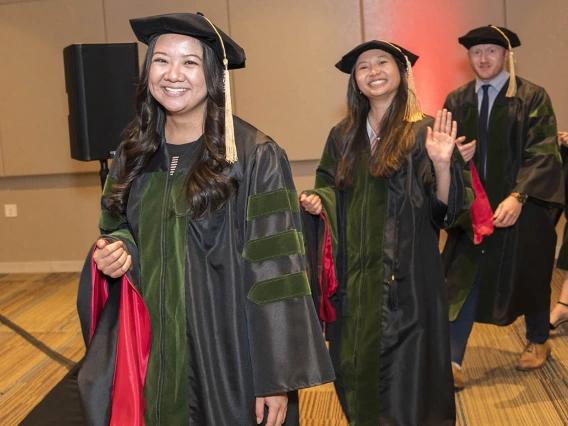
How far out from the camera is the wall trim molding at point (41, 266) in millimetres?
7285

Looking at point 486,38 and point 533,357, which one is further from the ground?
point 486,38

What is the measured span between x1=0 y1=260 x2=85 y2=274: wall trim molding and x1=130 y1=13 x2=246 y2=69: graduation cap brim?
5.40m

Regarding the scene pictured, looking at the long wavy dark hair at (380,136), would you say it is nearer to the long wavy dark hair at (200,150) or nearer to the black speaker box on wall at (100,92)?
the long wavy dark hair at (200,150)

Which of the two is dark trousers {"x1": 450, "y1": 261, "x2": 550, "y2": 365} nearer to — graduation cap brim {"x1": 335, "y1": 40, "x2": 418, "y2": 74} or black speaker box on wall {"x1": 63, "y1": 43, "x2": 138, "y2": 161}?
graduation cap brim {"x1": 335, "y1": 40, "x2": 418, "y2": 74}

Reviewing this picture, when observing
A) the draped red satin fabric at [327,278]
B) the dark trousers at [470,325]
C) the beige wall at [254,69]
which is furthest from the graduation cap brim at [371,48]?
the beige wall at [254,69]

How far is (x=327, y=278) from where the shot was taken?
3166 mm

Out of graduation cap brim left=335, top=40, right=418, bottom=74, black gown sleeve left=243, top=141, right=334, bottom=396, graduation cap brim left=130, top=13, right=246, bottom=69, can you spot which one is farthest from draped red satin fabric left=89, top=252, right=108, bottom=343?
graduation cap brim left=335, top=40, right=418, bottom=74

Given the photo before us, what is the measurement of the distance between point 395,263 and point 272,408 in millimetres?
1221

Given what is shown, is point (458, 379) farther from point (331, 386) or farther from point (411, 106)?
point (411, 106)

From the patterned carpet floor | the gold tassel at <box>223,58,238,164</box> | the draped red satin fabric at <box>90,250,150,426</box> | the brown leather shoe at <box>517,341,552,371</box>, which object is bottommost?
the patterned carpet floor

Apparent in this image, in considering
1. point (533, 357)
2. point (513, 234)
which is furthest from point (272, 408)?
point (533, 357)

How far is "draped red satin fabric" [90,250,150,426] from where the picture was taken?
82.3 inches

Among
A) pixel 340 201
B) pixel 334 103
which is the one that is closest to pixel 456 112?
pixel 340 201

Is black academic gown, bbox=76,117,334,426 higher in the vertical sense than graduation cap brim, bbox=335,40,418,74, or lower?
lower
